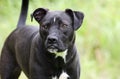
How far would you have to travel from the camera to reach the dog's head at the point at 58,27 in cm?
598

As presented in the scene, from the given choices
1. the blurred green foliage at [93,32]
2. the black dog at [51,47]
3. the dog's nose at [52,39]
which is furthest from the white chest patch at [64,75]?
the blurred green foliage at [93,32]

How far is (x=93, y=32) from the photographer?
1041 cm

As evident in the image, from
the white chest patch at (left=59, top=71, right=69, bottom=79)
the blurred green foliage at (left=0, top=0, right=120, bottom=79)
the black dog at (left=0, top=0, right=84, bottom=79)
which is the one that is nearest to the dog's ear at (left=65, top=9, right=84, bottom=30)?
the black dog at (left=0, top=0, right=84, bottom=79)


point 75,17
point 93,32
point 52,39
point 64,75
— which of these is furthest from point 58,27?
point 93,32

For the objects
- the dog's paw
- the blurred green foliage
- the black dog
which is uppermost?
the black dog

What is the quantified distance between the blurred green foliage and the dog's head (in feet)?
11.0

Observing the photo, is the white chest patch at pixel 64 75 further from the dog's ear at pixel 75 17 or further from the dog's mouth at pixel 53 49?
the dog's ear at pixel 75 17

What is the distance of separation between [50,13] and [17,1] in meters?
3.85

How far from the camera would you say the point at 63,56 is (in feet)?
20.9

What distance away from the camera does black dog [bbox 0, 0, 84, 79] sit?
6051 millimetres

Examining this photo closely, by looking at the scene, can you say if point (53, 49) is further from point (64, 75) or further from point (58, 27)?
point (64, 75)

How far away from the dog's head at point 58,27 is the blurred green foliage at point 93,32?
3.37 m

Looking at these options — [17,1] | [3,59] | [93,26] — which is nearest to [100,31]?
[93,26]

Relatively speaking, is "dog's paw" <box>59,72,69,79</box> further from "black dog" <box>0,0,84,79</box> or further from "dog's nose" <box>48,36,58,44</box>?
"dog's nose" <box>48,36,58,44</box>
